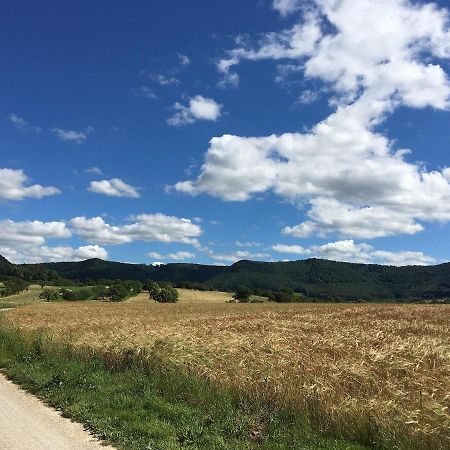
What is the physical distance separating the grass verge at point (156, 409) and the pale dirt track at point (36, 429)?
1.02 ft

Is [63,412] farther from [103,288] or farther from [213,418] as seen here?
[103,288]

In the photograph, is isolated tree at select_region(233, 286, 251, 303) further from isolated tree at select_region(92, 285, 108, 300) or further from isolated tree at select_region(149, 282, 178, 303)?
isolated tree at select_region(92, 285, 108, 300)

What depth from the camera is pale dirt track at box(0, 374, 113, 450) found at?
873 centimetres

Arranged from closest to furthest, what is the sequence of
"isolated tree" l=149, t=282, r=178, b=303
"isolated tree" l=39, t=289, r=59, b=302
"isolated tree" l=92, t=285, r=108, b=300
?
"isolated tree" l=149, t=282, r=178, b=303 → "isolated tree" l=39, t=289, r=59, b=302 → "isolated tree" l=92, t=285, r=108, b=300

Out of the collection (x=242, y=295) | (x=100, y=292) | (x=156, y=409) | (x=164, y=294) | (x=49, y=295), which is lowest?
(x=49, y=295)

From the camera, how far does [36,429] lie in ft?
32.3

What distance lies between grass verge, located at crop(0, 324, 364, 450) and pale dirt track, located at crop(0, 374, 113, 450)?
1.02ft

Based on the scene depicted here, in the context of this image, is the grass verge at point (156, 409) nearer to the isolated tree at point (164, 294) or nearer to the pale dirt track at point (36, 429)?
the pale dirt track at point (36, 429)

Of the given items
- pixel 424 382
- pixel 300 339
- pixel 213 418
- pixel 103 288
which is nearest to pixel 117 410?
pixel 213 418

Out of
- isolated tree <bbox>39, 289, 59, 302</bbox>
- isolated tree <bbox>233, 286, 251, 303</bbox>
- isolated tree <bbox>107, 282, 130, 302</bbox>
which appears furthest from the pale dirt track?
isolated tree <bbox>233, 286, 251, 303</bbox>

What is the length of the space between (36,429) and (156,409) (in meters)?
2.61

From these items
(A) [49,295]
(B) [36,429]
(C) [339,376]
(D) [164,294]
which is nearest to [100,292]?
(A) [49,295]

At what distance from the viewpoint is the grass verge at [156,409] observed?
877 cm

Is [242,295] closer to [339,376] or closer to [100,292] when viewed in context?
[100,292]
